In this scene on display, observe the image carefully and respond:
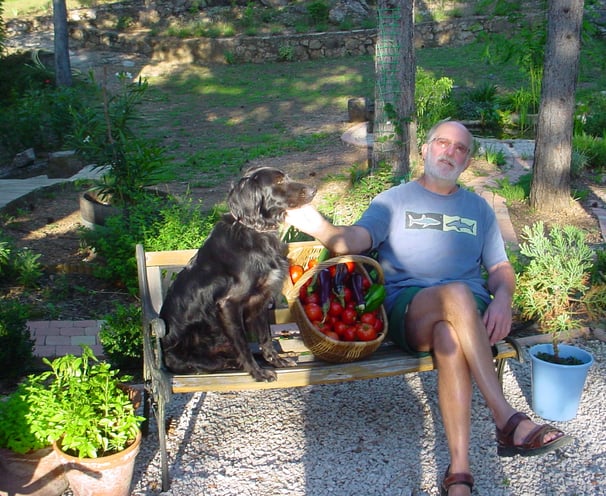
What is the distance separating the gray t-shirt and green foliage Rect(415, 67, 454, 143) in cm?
555

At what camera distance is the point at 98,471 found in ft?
9.89

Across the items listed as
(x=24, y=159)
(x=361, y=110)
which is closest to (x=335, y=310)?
(x=24, y=159)

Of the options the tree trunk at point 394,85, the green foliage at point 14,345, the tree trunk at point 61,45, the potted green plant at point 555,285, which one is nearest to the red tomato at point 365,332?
the potted green plant at point 555,285

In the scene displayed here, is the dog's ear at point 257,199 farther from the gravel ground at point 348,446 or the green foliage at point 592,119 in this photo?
the green foliage at point 592,119

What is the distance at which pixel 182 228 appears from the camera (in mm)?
5449

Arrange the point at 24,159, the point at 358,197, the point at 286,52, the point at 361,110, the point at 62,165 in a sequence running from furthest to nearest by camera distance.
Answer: the point at 286,52
the point at 361,110
the point at 24,159
the point at 62,165
the point at 358,197

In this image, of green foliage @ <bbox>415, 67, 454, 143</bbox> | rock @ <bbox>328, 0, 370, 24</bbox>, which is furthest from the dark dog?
rock @ <bbox>328, 0, 370, 24</bbox>

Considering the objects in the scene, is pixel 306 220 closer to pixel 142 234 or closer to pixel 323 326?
pixel 323 326

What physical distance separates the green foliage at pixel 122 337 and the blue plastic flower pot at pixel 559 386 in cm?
231

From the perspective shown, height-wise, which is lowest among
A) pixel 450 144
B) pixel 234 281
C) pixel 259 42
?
pixel 234 281

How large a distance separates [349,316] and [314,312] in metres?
0.17

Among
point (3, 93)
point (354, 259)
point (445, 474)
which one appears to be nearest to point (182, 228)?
point (354, 259)

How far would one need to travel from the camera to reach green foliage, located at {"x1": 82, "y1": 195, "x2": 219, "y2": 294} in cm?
540

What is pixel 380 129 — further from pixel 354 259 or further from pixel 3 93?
pixel 3 93
